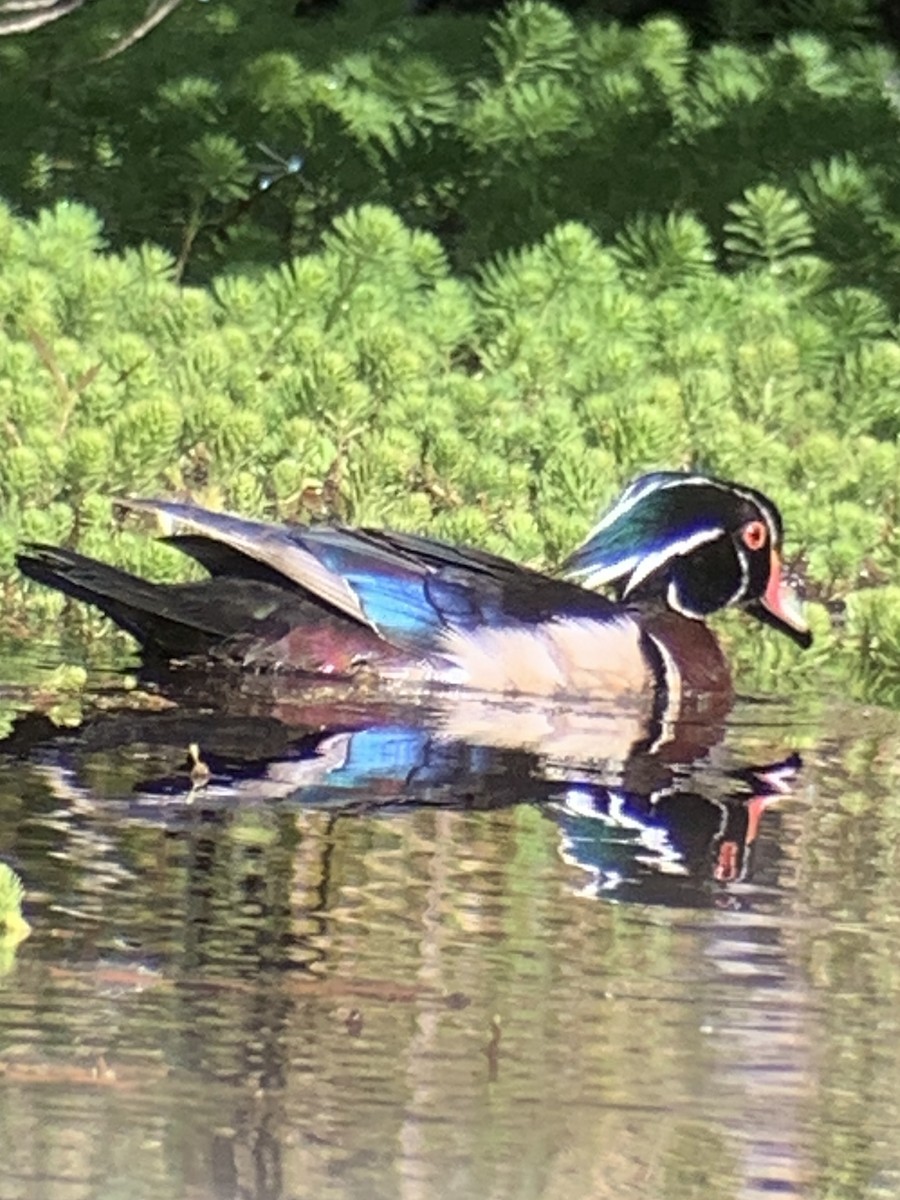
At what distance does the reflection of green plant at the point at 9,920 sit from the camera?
4.38 metres

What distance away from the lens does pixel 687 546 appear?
7188mm

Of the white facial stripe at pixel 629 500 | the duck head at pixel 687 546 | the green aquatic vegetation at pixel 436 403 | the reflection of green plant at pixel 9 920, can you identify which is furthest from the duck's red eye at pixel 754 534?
the reflection of green plant at pixel 9 920

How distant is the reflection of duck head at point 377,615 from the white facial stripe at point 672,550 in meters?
0.28

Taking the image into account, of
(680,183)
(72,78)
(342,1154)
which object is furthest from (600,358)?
(342,1154)

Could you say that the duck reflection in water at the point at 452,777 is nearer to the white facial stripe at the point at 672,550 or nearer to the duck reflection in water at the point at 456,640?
the duck reflection in water at the point at 456,640

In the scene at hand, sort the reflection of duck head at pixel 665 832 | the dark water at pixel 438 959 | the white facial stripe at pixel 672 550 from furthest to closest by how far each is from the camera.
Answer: the white facial stripe at pixel 672 550 < the reflection of duck head at pixel 665 832 < the dark water at pixel 438 959

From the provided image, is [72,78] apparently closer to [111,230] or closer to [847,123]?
[111,230]

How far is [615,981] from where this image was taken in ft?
14.6

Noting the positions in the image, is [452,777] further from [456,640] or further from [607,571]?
[607,571]

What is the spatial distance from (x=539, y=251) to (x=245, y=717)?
395 cm

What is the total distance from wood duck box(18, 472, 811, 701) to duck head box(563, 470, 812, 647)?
29cm

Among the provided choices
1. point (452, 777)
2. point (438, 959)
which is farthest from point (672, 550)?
point (438, 959)

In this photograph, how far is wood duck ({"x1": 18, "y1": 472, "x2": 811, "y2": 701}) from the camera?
665 cm

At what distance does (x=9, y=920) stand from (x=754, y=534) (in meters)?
3.13
